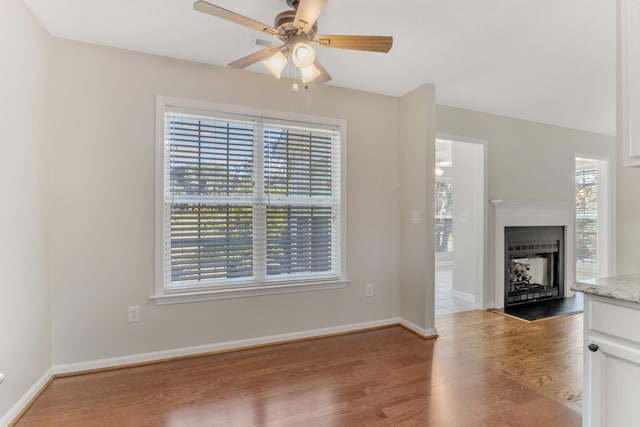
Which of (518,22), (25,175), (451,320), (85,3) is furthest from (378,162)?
(25,175)

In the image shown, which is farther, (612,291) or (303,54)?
(303,54)

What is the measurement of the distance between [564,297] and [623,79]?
13.7ft

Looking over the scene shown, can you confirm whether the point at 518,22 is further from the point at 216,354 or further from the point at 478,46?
the point at 216,354

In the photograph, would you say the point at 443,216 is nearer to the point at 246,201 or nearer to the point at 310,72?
the point at 246,201

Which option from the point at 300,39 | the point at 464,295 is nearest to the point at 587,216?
the point at 464,295

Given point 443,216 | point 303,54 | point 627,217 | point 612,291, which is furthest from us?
point 443,216

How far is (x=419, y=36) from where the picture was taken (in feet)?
7.46

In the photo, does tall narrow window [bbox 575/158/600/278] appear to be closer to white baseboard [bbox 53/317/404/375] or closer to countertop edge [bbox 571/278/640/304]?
white baseboard [bbox 53/317/404/375]

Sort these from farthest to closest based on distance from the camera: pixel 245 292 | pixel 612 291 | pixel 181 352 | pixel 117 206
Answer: pixel 245 292 → pixel 181 352 → pixel 117 206 → pixel 612 291

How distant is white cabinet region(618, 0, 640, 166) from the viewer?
131 centimetres

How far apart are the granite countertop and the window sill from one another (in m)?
2.09

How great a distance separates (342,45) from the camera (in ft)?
5.93

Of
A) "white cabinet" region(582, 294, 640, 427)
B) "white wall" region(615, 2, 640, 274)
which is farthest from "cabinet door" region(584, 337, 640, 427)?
"white wall" region(615, 2, 640, 274)

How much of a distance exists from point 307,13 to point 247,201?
5.44 feet
